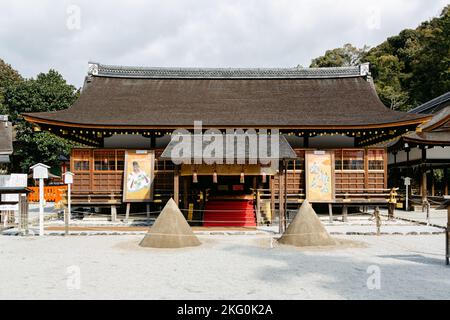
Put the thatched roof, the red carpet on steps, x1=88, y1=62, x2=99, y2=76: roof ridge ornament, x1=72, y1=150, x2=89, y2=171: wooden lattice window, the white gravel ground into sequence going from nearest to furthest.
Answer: the white gravel ground, the red carpet on steps, the thatched roof, x1=72, y1=150, x2=89, y2=171: wooden lattice window, x1=88, y1=62, x2=99, y2=76: roof ridge ornament

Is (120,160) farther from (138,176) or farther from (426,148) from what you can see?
(426,148)

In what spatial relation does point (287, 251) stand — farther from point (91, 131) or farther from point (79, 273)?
point (91, 131)

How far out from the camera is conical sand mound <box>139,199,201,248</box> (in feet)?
35.0

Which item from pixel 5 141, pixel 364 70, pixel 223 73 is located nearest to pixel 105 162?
pixel 223 73

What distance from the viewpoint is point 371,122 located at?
16.0 m

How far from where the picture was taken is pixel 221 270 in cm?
799

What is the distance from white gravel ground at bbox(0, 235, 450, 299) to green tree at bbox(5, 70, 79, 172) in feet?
77.9

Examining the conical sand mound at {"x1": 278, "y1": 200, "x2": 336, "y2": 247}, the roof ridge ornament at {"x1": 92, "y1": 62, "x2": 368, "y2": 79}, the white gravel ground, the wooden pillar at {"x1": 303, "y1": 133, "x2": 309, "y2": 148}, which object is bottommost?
the white gravel ground

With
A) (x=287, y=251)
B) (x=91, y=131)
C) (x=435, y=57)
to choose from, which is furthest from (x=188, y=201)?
(x=435, y=57)

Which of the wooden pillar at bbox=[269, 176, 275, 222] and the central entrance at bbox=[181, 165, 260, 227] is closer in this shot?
the central entrance at bbox=[181, 165, 260, 227]

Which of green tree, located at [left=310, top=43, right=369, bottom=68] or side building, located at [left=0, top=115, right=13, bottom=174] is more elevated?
green tree, located at [left=310, top=43, right=369, bottom=68]

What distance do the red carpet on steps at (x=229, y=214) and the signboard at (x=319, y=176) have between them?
8.78 ft

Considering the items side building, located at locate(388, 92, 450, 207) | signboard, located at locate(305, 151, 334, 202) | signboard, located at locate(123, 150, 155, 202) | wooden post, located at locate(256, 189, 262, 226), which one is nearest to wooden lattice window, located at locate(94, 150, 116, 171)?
signboard, located at locate(123, 150, 155, 202)

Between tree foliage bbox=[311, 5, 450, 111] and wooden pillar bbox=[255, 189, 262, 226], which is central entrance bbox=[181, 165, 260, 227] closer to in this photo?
wooden pillar bbox=[255, 189, 262, 226]
